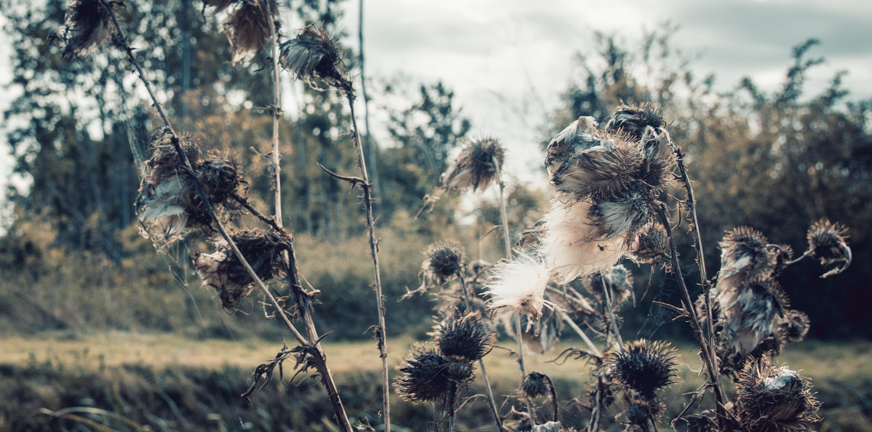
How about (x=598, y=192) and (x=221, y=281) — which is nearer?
(x=598, y=192)

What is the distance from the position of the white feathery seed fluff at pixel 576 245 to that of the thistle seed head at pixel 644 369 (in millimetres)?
179

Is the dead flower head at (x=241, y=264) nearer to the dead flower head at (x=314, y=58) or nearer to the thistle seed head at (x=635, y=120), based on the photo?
the dead flower head at (x=314, y=58)

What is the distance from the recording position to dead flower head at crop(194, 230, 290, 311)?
852 millimetres

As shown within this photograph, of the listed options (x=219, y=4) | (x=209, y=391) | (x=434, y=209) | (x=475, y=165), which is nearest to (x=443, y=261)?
(x=475, y=165)

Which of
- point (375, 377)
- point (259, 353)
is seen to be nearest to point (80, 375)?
point (259, 353)

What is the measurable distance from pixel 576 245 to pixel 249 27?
0.79 m

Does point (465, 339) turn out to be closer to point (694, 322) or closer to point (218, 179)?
point (694, 322)

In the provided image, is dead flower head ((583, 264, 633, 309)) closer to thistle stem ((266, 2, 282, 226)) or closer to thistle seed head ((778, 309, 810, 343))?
thistle seed head ((778, 309, 810, 343))

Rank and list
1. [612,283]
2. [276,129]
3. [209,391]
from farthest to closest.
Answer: [209,391], [612,283], [276,129]

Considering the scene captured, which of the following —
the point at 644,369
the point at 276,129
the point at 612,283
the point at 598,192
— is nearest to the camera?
the point at 598,192

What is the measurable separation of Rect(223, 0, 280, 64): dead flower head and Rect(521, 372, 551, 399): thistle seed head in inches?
33.0

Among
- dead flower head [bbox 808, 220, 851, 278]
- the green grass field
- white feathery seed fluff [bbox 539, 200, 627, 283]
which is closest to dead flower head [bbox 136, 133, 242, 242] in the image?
white feathery seed fluff [bbox 539, 200, 627, 283]

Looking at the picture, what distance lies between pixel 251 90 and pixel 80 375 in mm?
9267

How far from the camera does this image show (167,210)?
838mm
